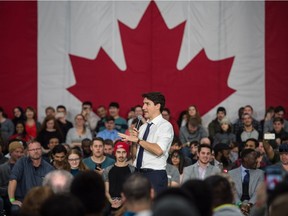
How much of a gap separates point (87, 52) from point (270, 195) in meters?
9.28

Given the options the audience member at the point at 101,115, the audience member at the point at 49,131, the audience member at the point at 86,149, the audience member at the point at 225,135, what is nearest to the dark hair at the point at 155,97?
the audience member at the point at 86,149

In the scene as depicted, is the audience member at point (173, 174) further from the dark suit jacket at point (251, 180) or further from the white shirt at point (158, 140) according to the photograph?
the white shirt at point (158, 140)

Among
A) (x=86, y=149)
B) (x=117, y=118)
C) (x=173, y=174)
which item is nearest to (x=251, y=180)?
(x=173, y=174)

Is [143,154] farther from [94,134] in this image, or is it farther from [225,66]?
[225,66]

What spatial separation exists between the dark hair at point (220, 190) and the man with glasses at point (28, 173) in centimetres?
366

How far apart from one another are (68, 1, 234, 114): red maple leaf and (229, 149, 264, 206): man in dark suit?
4.81 meters

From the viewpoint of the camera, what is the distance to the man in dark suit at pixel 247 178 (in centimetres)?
805

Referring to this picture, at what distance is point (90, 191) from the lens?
174 inches

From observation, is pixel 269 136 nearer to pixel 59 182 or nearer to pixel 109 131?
pixel 109 131

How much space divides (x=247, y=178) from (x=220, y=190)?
141 inches

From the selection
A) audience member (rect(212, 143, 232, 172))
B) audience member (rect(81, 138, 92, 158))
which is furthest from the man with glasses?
audience member (rect(212, 143, 232, 172))

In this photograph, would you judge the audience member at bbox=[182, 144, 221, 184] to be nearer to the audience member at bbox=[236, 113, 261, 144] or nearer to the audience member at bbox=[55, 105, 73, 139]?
the audience member at bbox=[236, 113, 261, 144]

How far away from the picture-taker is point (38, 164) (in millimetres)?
8102

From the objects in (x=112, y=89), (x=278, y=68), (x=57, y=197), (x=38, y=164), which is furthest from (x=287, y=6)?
(x=57, y=197)
